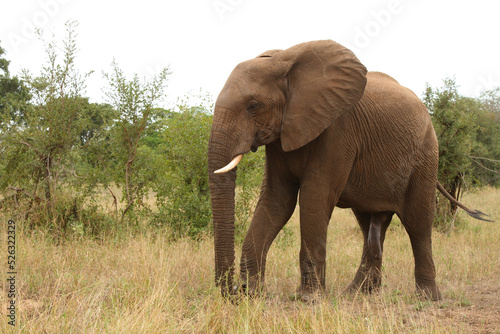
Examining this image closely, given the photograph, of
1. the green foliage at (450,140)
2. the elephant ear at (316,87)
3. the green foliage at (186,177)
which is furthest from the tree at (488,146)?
the elephant ear at (316,87)

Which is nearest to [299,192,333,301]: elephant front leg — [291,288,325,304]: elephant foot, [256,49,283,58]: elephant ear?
[291,288,325,304]: elephant foot

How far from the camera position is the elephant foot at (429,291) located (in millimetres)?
6027

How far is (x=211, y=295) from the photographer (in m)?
4.63

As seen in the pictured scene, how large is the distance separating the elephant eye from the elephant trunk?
411 mm

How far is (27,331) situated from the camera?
3586mm

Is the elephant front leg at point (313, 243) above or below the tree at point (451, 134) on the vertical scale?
below

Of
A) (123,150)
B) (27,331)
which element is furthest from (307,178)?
(123,150)

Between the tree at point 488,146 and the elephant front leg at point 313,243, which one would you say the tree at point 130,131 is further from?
the tree at point 488,146

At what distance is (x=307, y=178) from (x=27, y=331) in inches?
119

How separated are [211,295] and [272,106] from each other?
79.0 inches

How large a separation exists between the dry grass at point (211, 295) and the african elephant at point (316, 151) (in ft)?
1.41

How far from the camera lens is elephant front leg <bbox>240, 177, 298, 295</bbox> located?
5395 millimetres

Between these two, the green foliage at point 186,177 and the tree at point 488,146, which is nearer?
the green foliage at point 186,177

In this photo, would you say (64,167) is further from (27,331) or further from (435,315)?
(435,315)
